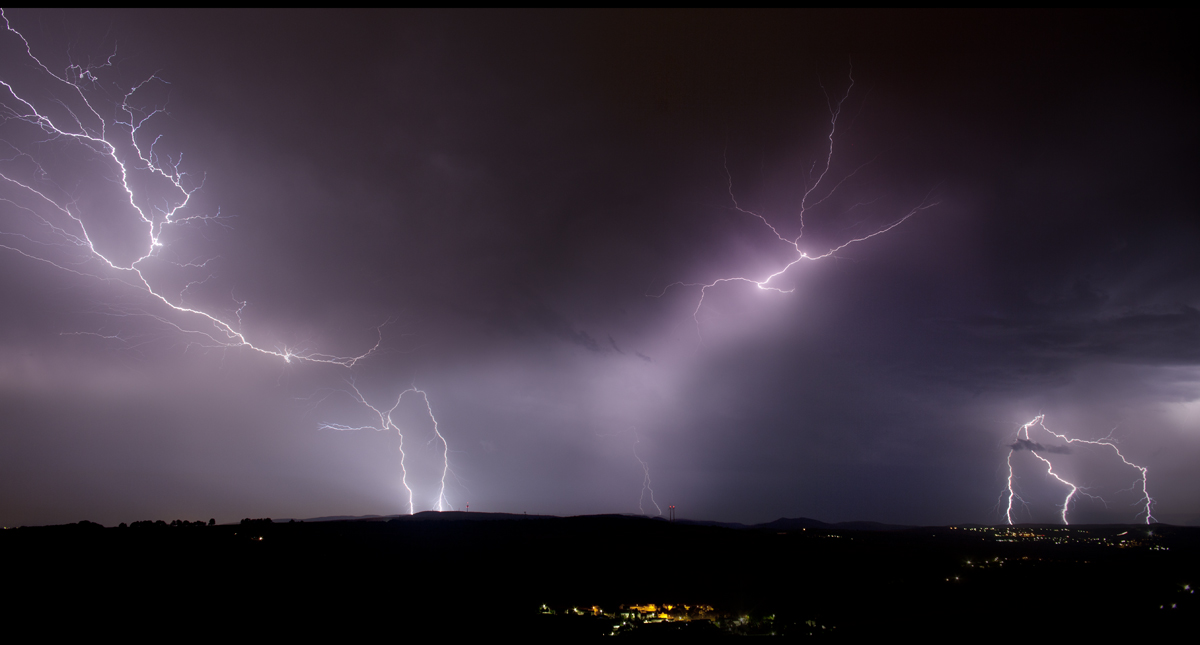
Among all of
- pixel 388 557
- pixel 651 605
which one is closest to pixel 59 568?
pixel 388 557

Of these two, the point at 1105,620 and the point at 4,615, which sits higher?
the point at 4,615

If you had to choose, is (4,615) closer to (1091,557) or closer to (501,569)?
(501,569)

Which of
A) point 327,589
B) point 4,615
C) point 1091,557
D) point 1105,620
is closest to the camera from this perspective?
point 4,615

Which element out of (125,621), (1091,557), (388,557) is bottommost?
(1091,557)

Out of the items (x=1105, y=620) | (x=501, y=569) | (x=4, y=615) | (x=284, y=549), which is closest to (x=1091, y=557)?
(x=1105, y=620)

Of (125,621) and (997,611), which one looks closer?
(125,621)

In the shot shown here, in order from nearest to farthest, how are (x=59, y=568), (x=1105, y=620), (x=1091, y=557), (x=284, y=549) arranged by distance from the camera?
(x=1105, y=620) → (x=59, y=568) → (x=284, y=549) → (x=1091, y=557)

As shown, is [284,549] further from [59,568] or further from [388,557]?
[59,568]
